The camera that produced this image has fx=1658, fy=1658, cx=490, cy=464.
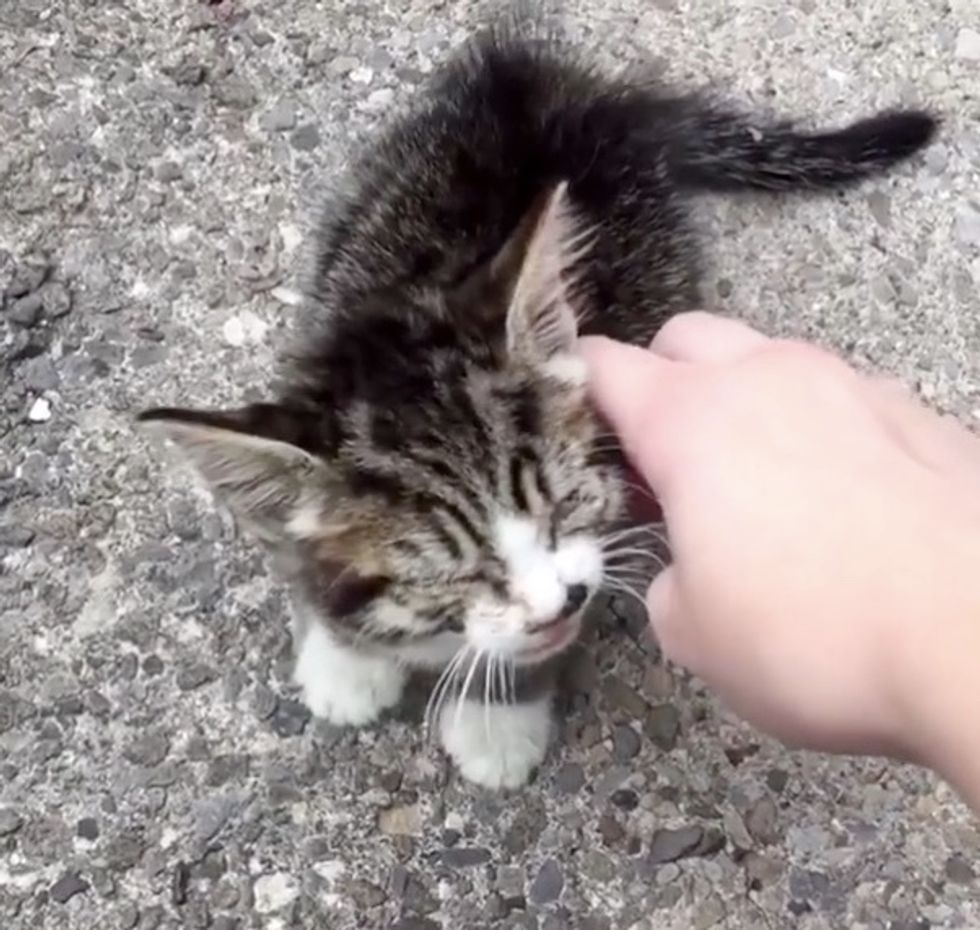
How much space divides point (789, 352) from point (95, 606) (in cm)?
94

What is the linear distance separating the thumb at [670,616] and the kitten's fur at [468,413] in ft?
0.45

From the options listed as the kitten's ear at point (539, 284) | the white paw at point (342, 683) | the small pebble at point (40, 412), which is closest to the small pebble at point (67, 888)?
the white paw at point (342, 683)

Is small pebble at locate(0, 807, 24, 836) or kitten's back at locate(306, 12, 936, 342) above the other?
kitten's back at locate(306, 12, 936, 342)

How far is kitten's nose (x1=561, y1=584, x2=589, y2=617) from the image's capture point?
1386mm

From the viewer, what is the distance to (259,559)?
186 centimetres

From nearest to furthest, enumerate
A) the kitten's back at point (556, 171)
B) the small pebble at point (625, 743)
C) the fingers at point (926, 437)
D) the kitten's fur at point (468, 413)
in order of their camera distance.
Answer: the fingers at point (926, 437), the kitten's fur at point (468, 413), the kitten's back at point (556, 171), the small pebble at point (625, 743)

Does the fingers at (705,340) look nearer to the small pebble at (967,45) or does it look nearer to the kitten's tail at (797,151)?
the kitten's tail at (797,151)

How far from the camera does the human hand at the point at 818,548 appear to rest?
1.09 m

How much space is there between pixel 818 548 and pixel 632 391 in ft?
0.78

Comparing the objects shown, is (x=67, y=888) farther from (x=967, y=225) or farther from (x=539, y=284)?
(x=967, y=225)

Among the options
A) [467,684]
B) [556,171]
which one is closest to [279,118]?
[556,171]

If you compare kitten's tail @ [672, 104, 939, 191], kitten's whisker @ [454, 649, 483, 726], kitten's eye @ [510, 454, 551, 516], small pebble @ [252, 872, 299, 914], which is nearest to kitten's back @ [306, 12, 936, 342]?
kitten's tail @ [672, 104, 939, 191]

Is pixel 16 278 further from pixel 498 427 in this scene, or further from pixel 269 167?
pixel 498 427

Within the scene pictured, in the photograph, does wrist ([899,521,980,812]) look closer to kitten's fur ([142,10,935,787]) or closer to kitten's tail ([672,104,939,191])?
kitten's fur ([142,10,935,787])
